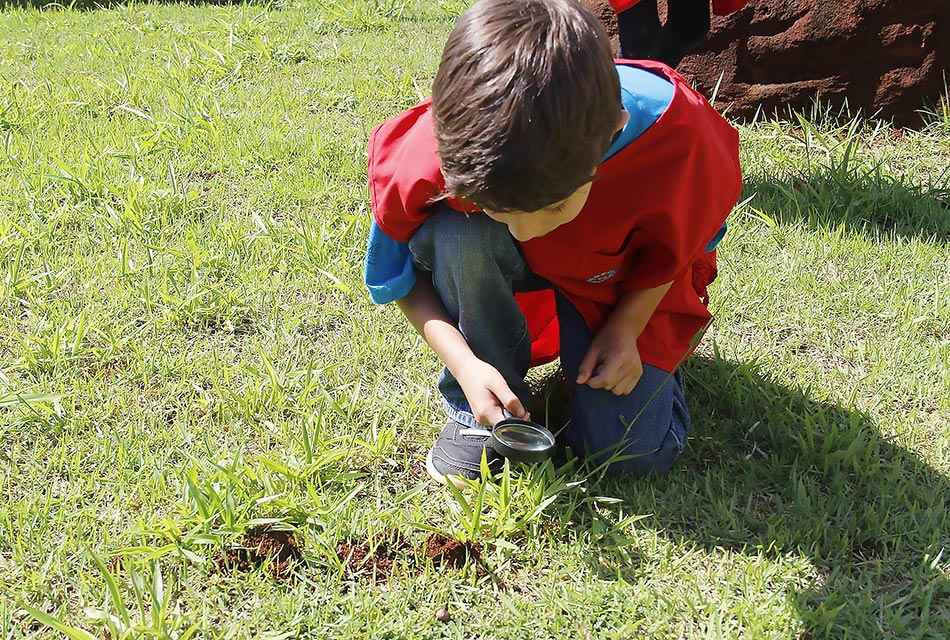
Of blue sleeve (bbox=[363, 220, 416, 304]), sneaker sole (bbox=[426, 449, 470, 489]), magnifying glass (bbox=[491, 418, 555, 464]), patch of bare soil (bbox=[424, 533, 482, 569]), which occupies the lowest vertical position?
patch of bare soil (bbox=[424, 533, 482, 569])

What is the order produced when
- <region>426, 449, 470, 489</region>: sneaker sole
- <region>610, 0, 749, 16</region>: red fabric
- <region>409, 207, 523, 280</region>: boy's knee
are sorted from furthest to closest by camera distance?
<region>610, 0, 749, 16</region>: red fabric
<region>426, 449, 470, 489</region>: sneaker sole
<region>409, 207, 523, 280</region>: boy's knee

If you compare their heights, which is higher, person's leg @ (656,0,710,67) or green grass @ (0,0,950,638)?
person's leg @ (656,0,710,67)

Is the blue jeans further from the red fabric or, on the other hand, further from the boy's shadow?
the red fabric

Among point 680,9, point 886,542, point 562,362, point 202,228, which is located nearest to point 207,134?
point 202,228

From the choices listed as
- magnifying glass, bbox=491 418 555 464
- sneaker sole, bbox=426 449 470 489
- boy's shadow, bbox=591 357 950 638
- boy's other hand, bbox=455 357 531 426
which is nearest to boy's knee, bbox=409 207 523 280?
boy's other hand, bbox=455 357 531 426

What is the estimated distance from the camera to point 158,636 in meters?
1.56

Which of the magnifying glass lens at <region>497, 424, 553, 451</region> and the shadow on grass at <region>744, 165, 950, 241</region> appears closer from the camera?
the magnifying glass lens at <region>497, 424, 553, 451</region>

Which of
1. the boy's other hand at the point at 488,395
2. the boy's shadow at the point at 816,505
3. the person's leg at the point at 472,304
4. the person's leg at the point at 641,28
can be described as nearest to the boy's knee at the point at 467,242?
the person's leg at the point at 472,304

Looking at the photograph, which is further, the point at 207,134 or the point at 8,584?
the point at 207,134

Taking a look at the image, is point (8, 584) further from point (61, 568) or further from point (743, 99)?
point (743, 99)

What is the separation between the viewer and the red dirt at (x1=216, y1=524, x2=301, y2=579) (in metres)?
1.74

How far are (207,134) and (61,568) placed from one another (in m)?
2.00

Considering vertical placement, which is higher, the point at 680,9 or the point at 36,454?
the point at 680,9

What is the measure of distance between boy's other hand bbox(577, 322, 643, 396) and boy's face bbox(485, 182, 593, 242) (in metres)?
0.38
